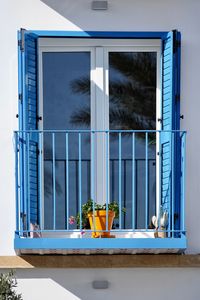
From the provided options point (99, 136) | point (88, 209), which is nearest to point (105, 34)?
point (99, 136)

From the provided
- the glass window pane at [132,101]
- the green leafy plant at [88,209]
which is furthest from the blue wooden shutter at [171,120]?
the green leafy plant at [88,209]

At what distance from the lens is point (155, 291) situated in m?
7.84

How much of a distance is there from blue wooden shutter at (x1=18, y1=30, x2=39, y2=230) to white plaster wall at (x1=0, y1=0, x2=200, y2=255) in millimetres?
214

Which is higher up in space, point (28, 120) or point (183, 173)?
point (28, 120)

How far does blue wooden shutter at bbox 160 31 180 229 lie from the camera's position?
25.3 feet

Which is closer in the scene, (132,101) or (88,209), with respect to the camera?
(88,209)

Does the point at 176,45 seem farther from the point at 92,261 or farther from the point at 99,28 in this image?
the point at 92,261

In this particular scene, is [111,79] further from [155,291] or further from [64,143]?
[155,291]

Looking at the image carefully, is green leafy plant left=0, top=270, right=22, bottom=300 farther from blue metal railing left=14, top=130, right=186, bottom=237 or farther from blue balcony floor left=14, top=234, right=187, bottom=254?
blue metal railing left=14, top=130, right=186, bottom=237

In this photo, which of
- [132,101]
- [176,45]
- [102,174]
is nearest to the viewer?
[176,45]

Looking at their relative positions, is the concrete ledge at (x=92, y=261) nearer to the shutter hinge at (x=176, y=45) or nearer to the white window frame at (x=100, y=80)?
the white window frame at (x=100, y=80)

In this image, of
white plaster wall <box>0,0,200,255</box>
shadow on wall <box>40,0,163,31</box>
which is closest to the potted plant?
white plaster wall <box>0,0,200,255</box>

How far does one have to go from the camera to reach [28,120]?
7738 millimetres

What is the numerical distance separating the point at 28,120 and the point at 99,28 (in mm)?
1237
